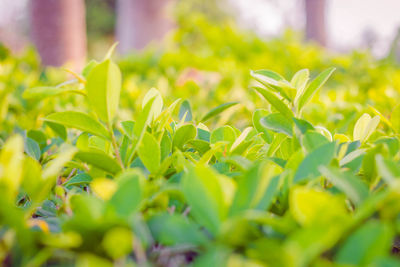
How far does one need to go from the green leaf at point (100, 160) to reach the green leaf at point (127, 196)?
0.15 m

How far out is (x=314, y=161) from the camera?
0.55 m

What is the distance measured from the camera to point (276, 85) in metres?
0.68

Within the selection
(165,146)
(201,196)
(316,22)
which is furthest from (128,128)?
(316,22)

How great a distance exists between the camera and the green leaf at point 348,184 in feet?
1.56

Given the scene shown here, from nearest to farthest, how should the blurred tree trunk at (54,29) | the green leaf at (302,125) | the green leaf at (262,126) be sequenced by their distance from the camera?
the green leaf at (302,125) < the green leaf at (262,126) < the blurred tree trunk at (54,29)

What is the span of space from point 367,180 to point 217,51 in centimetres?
286

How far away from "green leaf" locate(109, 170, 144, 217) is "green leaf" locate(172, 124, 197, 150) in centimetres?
27

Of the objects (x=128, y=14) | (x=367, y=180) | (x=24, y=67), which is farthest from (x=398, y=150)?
(x=128, y=14)

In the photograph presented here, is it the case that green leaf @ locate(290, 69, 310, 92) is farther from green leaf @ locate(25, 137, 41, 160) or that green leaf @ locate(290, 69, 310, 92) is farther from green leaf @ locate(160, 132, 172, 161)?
green leaf @ locate(25, 137, 41, 160)

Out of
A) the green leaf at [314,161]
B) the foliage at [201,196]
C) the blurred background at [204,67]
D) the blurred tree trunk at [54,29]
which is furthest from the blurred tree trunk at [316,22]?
the green leaf at [314,161]

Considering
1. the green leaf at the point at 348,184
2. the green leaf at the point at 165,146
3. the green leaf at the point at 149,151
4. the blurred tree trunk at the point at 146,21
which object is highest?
the green leaf at the point at 348,184

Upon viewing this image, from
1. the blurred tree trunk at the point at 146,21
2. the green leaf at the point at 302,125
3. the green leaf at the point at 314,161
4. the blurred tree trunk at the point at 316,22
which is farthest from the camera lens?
the blurred tree trunk at the point at 316,22

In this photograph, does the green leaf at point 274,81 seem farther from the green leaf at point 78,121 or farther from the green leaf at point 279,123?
the green leaf at point 78,121

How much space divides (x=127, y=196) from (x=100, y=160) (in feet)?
0.60
